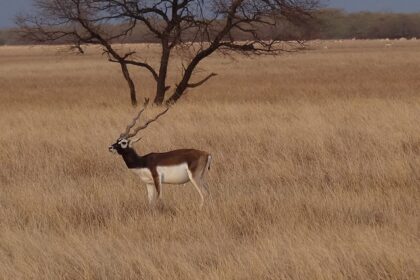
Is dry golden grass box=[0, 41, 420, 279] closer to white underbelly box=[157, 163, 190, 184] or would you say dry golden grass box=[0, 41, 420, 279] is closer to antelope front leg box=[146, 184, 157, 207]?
antelope front leg box=[146, 184, 157, 207]

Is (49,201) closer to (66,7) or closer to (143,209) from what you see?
(143,209)

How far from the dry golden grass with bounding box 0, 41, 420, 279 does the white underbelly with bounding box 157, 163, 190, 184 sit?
290 millimetres

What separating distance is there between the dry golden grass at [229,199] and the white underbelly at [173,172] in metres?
0.29

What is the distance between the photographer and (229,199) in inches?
307

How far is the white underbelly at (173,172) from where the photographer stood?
298 inches

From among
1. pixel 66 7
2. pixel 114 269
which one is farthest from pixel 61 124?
pixel 114 269

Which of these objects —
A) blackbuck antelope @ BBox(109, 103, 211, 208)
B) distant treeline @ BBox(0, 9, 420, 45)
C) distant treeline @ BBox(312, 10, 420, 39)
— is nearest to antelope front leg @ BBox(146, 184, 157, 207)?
blackbuck antelope @ BBox(109, 103, 211, 208)

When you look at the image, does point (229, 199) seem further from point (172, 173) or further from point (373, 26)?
point (373, 26)

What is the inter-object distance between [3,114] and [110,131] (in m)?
5.56

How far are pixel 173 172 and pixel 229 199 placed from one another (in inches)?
26.1

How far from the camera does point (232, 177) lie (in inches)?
374

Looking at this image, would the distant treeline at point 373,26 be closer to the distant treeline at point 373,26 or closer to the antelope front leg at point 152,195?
the distant treeline at point 373,26

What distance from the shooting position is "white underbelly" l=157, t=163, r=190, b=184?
24.8 ft

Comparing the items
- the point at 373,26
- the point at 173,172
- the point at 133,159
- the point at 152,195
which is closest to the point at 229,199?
the point at 173,172
